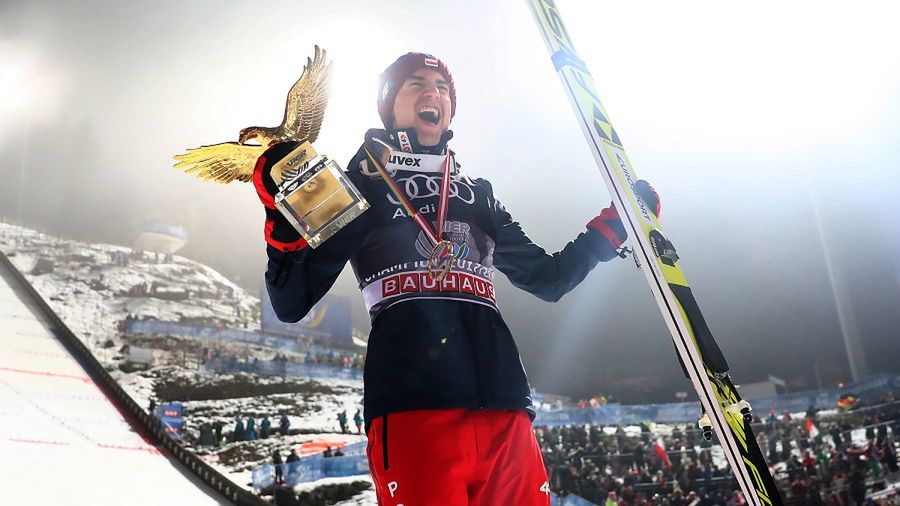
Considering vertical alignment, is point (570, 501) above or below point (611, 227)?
below

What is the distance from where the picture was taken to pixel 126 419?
12.7 metres

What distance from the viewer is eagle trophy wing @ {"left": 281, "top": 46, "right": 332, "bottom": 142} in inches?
74.4

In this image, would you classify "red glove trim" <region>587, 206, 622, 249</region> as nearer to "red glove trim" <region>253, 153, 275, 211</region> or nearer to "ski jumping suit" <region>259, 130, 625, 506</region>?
"ski jumping suit" <region>259, 130, 625, 506</region>

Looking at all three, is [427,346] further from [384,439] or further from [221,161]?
[221,161]

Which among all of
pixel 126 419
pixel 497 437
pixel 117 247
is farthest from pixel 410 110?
pixel 117 247

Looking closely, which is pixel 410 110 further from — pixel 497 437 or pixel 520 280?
pixel 497 437

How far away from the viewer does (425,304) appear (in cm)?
167

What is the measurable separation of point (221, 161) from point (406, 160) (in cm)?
53

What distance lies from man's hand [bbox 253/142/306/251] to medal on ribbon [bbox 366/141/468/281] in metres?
0.32

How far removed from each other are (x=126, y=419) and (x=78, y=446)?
2.78 meters

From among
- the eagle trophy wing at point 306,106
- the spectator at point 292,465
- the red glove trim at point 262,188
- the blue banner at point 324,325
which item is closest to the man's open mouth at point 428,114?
the eagle trophy wing at point 306,106

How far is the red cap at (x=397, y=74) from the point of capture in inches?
81.4

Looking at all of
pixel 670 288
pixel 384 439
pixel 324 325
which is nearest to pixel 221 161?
pixel 384 439

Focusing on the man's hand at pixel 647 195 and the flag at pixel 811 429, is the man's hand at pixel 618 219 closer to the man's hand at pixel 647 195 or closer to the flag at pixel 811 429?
the man's hand at pixel 647 195
